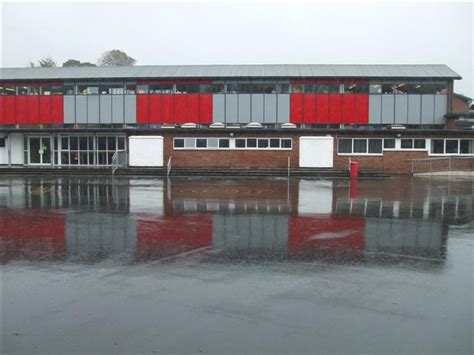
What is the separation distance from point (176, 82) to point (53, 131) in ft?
28.0

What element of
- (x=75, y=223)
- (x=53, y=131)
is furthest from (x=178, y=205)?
(x=53, y=131)

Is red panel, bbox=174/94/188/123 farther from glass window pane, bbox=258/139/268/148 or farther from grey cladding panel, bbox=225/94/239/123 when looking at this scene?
glass window pane, bbox=258/139/268/148

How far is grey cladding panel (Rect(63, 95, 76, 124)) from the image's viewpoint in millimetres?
34594

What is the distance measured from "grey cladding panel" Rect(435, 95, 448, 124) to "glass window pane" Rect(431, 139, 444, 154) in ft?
11.5

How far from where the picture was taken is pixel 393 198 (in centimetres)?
1695

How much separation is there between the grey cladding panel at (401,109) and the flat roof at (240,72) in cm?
147

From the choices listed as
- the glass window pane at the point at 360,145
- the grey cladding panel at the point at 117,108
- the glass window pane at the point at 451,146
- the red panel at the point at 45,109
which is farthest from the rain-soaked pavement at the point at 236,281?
the red panel at the point at 45,109

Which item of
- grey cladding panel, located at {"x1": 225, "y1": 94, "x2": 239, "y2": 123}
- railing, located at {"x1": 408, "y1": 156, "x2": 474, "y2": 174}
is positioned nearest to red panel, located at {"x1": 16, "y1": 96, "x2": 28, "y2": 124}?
grey cladding panel, located at {"x1": 225, "y1": 94, "x2": 239, "y2": 123}

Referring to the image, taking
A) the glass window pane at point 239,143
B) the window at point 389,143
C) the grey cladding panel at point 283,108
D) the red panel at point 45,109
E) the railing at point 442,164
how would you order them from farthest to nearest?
1. the red panel at point 45,109
2. the grey cladding panel at point 283,108
3. the glass window pane at point 239,143
4. the window at point 389,143
5. the railing at point 442,164

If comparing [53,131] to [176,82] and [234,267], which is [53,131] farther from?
[234,267]

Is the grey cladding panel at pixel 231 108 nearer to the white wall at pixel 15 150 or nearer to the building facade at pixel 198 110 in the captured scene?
the building facade at pixel 198 110

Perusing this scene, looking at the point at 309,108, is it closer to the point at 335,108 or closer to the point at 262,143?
the point at 335,108

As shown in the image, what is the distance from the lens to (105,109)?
3438 cm

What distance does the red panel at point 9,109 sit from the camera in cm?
3497
